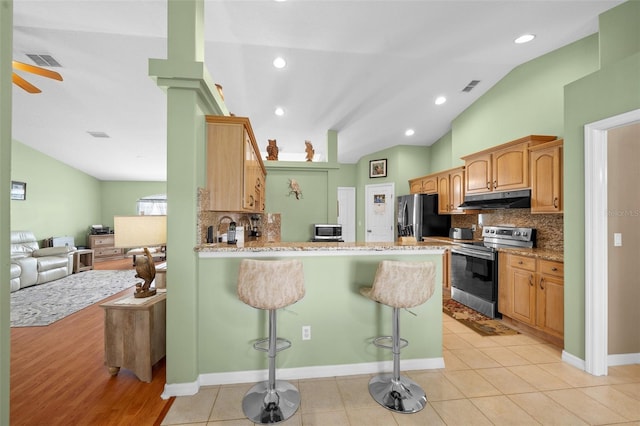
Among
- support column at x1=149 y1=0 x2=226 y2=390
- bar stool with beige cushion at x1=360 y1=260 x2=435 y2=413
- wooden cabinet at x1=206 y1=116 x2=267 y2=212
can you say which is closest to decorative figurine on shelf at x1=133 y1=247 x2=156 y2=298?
support column at x1=149 y1=0 x2=226 y2=390

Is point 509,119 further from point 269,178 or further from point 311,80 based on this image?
point 269,178

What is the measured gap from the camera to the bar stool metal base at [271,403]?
1767 millimetres

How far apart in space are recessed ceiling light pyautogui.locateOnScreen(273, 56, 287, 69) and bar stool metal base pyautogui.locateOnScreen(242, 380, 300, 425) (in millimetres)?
3315

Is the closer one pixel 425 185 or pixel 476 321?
pixel 476 321

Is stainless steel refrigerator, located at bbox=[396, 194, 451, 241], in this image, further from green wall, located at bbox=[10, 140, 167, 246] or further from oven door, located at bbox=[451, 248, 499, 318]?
green wall, located at bbox=[10, 140, 167, 246]

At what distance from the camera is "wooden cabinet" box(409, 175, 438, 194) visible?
5.17 metres

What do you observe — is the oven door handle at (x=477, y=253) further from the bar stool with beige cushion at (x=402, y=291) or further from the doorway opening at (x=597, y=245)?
the bar stool with beige cushion at (x=402, y=291)

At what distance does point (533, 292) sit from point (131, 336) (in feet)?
12.8

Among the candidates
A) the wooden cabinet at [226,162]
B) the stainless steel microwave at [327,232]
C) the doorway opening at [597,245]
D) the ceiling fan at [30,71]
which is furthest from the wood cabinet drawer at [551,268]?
the ceiling fan at [30,71]

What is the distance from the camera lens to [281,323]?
7.27ft

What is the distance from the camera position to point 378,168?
6629 mm

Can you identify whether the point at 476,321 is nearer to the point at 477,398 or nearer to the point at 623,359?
the point at 623,359

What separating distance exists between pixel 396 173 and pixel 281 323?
4.86m

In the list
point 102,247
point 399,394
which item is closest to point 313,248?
point 399,394
